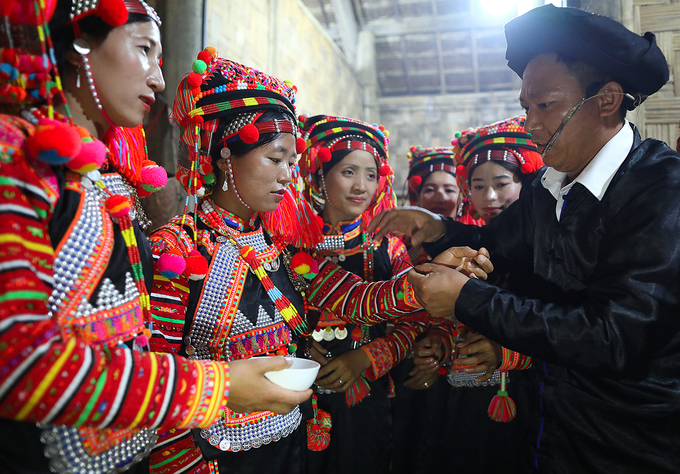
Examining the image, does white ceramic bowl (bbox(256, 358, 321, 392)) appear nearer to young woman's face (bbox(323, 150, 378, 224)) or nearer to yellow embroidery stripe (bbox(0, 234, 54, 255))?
yellow embroidery stripe (bbox(0, 234, 54, 255))

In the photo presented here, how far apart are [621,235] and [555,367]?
Answer: 59 cm

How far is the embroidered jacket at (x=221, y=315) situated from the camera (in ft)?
5.14

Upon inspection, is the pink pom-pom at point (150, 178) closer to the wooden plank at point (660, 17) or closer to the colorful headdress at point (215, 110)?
the colorful headdress at point (215, 110)

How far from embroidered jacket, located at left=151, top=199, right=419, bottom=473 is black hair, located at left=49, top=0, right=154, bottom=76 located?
2.33 feet

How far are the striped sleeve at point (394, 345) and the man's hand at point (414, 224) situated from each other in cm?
51

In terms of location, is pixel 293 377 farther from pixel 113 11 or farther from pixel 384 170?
pixel 384 170

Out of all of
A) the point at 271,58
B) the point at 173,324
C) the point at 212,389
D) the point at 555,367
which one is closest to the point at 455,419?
the point at 555,367

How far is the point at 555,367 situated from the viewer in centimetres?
176

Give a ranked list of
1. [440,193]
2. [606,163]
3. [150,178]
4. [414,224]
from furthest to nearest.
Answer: [440,193]
[414,224]
[606,163]
[150,178]

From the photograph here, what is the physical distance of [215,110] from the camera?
1.93 m

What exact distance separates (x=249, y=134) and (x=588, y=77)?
141cm

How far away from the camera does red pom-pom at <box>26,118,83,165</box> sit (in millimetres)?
956

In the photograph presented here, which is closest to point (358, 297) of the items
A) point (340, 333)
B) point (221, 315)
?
point (340, 333)

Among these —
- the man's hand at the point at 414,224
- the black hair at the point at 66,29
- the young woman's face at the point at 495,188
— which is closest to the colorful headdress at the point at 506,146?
the young woman's face at the point at 495,188
